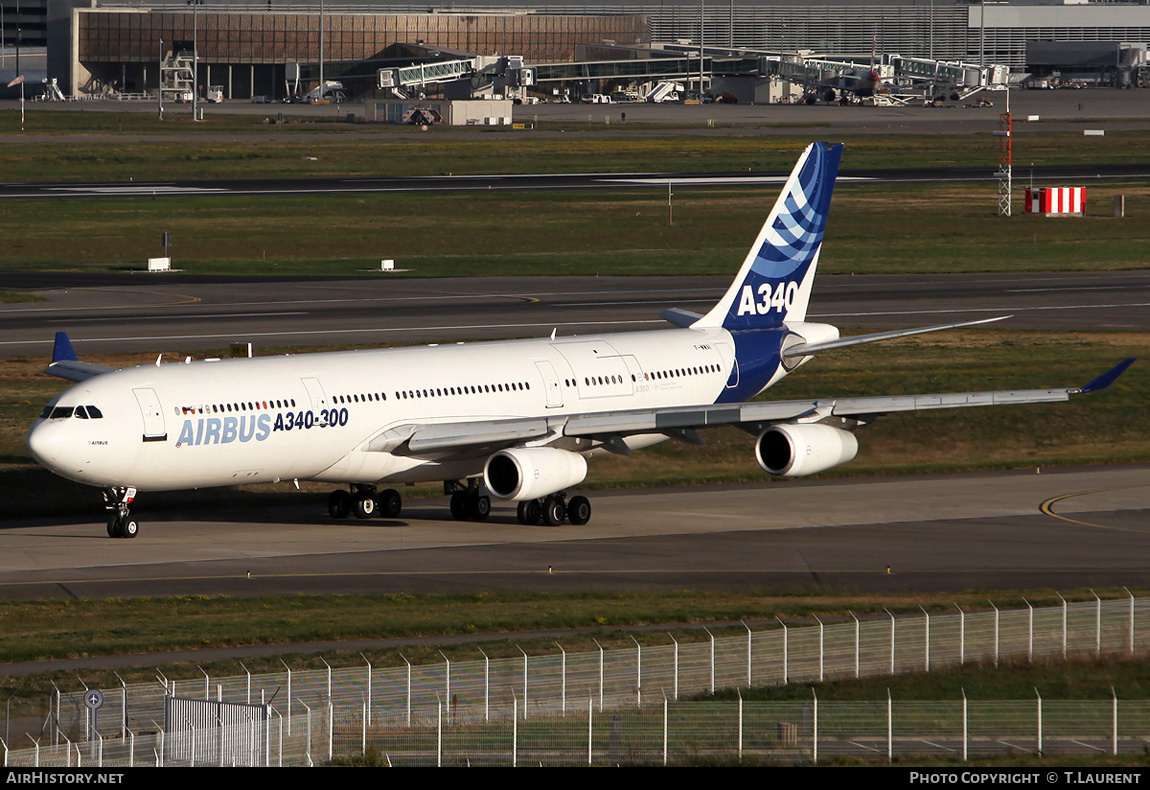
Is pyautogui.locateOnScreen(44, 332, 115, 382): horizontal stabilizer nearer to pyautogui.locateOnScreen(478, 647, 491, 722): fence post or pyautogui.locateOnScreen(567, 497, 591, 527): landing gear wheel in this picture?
pyautogui.locateOnScreen(567, 497, 591, 527): landing gear wheel

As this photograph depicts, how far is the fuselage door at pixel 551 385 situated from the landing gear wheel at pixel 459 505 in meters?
3.87

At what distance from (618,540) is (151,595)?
559 inches

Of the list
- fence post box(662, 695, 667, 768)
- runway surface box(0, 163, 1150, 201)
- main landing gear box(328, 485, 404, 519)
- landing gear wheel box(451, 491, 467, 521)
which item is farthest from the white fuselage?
runway surface box(0, 163, 1150, 201)

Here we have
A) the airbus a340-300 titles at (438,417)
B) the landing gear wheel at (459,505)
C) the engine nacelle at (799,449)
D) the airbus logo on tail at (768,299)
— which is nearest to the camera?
the airbus a340-300 titles at (438,417)

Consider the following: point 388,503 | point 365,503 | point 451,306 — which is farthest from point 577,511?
point 451,306

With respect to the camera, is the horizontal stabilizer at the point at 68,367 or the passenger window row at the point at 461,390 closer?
Result: the passenger window row at the point at 461,390

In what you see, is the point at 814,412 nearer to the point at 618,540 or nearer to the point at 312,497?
the point at 618,540

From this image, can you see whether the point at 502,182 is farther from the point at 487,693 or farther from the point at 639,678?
the point at 487,693

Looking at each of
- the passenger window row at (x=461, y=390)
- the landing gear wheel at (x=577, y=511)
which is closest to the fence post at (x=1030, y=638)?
the landing gear wheel at (x=577, y=511)

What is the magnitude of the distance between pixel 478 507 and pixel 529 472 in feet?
15.7

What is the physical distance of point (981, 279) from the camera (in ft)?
362

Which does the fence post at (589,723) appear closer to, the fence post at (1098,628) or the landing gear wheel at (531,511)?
the fence post at (1098,628)

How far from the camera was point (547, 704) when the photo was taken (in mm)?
30328

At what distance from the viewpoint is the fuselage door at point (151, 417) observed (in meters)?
47.2
